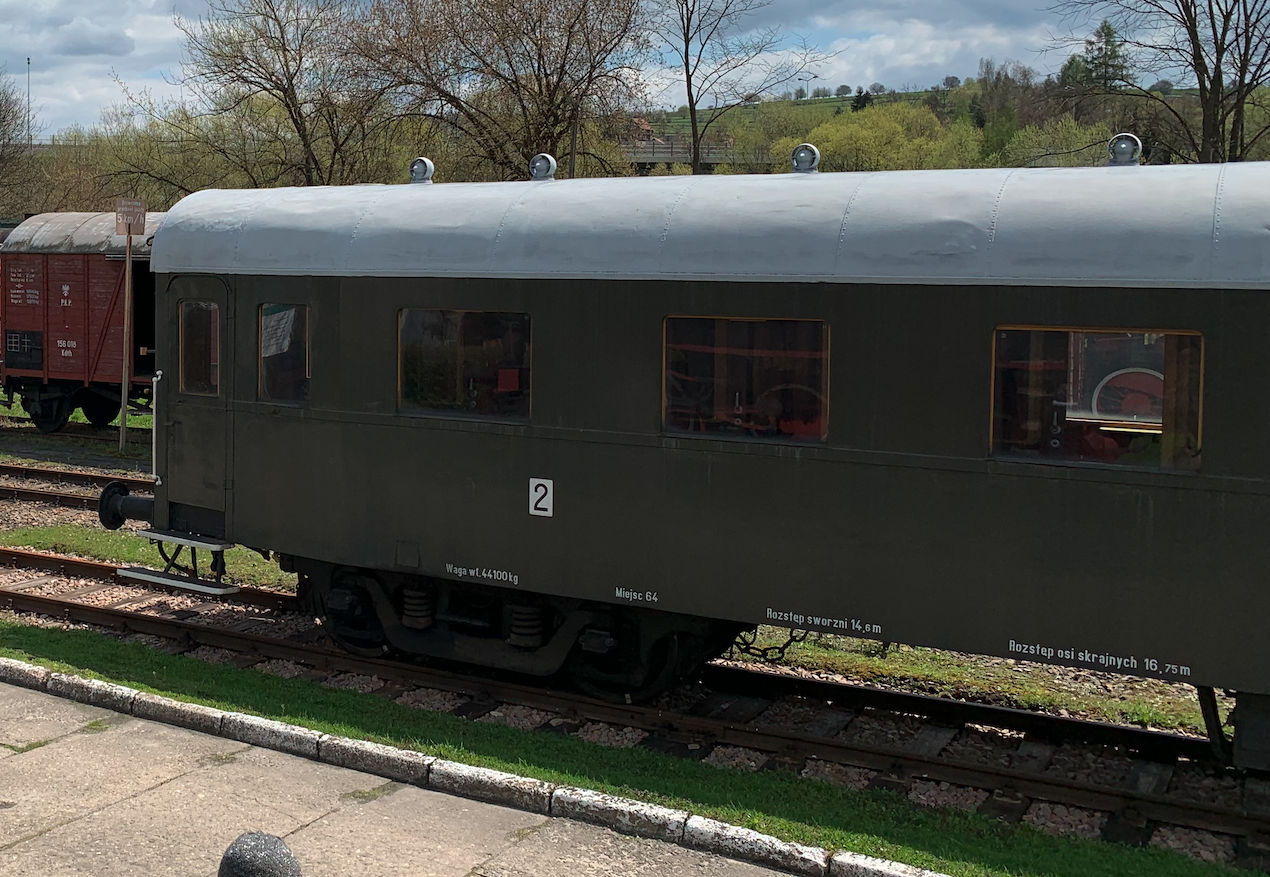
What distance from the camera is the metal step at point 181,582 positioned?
9.04 meters

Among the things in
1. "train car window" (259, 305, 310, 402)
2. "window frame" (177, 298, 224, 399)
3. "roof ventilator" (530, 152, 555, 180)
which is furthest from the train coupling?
"roof ventilator" (530, 152, 555, 180)

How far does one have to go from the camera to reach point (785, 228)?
684 centimetres

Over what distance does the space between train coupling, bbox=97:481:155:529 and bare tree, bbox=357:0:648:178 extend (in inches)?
571

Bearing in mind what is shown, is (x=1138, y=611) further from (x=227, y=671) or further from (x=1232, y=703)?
(x=227, y=671)

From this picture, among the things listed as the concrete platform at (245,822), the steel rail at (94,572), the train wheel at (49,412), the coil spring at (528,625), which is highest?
the train wheel at (49,412)

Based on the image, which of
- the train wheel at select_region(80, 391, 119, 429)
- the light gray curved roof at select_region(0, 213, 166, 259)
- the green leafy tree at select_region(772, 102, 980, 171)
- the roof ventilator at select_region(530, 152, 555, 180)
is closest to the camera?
A: the roof ventilator at select_region(530, 152, 555, 180)

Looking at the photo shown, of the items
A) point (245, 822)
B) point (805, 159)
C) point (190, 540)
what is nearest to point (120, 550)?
point (190, 540)

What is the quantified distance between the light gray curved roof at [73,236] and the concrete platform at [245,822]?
1394 cm

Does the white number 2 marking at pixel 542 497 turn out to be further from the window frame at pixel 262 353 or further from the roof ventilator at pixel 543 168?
the roof ventilator at pixel 543 168

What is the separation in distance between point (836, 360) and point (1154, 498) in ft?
5.59

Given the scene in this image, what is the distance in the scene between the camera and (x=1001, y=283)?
6.27m

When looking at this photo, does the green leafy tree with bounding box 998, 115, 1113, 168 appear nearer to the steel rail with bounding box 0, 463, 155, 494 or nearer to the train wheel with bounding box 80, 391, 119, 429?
the steel rail with bounding box 0, 463, 155, 494

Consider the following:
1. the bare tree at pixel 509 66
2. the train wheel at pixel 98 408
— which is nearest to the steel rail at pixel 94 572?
the train wheel at pixel 98 408

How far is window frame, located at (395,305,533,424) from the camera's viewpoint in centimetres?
Result: 762
